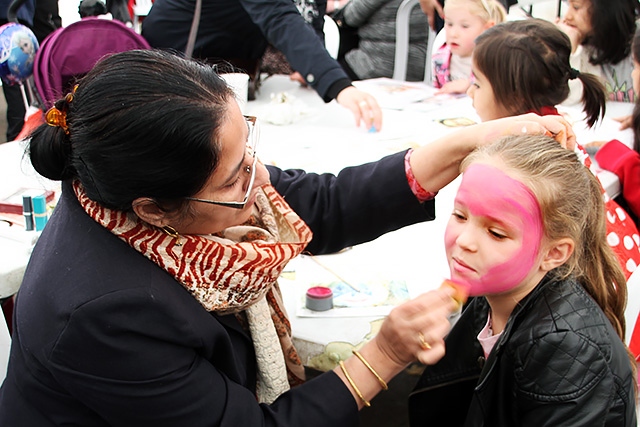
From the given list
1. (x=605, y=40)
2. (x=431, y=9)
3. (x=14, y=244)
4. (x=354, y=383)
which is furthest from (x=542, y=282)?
(x=431, y=9)

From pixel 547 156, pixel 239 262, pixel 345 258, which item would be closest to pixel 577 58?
pixel 345 258

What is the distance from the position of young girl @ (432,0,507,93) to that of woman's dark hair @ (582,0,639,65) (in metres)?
0.51

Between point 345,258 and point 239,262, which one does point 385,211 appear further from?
point 239,262

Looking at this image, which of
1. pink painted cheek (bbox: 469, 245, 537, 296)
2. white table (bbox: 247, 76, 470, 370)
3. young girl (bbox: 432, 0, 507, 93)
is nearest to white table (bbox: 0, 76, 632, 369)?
white table (bbox: 247, 76, 470, 370)

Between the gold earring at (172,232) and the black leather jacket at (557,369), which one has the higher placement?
the gold earring at (172,232)

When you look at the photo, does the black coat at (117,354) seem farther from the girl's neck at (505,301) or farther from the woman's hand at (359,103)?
the woman's hand at (359,103)

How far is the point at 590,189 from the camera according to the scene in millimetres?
1192

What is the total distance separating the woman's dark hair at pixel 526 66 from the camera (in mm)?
1962

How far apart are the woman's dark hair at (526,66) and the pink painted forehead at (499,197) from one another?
36.7 inches

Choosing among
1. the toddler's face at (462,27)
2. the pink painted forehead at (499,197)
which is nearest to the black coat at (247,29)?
the toddler's face at (462,27)

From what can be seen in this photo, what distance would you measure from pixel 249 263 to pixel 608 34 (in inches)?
109

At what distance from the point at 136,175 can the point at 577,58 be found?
2.85 metres

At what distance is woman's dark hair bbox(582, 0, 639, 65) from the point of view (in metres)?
3.18

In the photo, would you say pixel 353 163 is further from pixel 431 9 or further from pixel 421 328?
pixel 431 9
